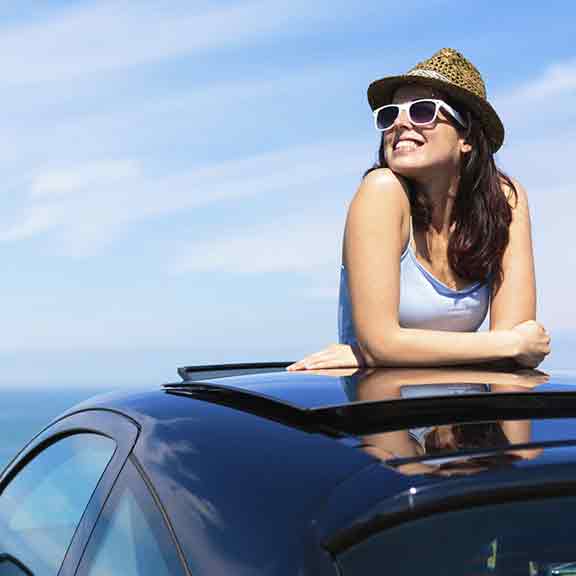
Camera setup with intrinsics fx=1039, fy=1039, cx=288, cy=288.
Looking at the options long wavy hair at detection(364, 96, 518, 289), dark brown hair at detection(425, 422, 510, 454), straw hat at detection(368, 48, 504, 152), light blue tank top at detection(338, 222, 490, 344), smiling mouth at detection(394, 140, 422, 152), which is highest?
straw hat at detection(368, 48, 504, 152)

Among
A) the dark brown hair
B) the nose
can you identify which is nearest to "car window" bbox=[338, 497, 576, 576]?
the dark brown hair

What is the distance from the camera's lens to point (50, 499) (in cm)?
254

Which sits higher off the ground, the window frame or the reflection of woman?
the reflection of woman

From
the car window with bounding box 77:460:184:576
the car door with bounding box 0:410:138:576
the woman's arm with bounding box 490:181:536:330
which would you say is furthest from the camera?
the woman's arm with bounding box 490:181:536:330

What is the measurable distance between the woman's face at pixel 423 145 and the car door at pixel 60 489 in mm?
1512

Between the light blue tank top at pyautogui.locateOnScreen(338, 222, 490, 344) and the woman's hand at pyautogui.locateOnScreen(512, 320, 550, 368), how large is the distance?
0.72 feet

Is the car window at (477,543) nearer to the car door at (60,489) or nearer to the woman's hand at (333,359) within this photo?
the car door at (60,489)

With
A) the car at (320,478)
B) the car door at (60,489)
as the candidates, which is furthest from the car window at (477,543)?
the car door at (60,489)

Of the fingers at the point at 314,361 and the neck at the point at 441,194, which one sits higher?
the neck at the point at 441,194

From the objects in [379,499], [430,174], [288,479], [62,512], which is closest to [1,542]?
[62,512]

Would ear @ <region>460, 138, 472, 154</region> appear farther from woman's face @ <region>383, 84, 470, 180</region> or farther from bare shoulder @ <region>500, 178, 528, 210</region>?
bare shoulder @ <region>500, 178, 528, 210</region>

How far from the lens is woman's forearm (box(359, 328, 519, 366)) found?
3.07 meters

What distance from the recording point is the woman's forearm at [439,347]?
3074 millimetres

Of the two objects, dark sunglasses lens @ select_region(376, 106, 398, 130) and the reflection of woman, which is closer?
the reflection of woman
